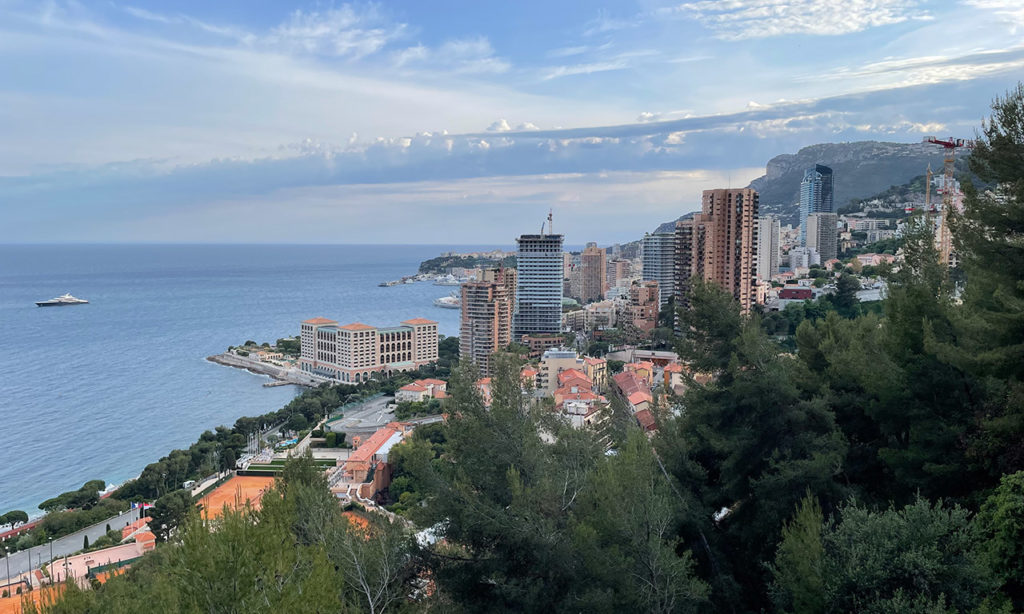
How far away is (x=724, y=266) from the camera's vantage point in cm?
2442

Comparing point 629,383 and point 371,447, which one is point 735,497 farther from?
point 629,383

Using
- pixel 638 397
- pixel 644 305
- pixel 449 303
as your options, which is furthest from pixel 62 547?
pixel 449 303

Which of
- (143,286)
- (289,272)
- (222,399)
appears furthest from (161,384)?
(289,272)

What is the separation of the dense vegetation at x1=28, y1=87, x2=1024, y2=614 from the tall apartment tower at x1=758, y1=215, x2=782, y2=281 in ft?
109

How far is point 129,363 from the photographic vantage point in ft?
90.6

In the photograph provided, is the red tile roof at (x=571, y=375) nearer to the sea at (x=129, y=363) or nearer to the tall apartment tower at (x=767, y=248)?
the sea at (x=129, y=363)

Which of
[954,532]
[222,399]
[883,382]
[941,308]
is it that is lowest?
[222,399]

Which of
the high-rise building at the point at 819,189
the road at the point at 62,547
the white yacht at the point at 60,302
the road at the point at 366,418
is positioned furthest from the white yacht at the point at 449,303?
the road at the point at 62,547

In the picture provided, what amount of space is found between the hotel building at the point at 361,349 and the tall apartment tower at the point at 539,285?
4.39 metres

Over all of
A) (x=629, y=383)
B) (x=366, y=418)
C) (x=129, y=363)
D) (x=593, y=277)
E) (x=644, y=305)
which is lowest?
(x=366, y=418)

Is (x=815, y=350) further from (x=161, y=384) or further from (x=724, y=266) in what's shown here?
(x=161, y=384)

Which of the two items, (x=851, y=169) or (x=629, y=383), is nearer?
(x=629, y=383)

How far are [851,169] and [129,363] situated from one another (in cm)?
5874

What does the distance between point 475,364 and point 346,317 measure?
39672 millimetres
